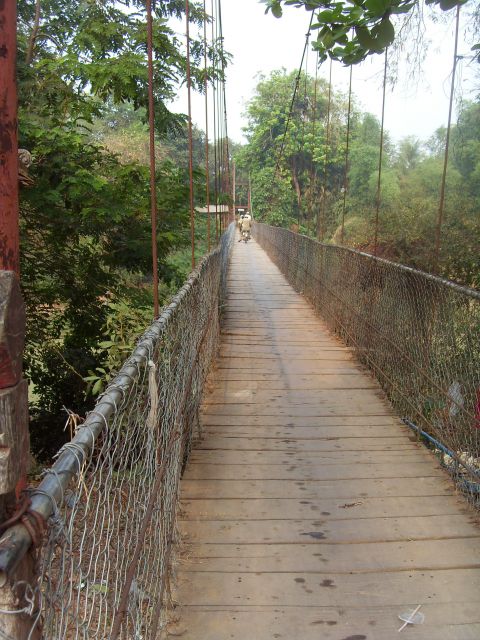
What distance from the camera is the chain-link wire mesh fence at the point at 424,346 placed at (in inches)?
120

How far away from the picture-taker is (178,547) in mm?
2469

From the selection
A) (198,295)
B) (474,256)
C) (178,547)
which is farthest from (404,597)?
(474,256)

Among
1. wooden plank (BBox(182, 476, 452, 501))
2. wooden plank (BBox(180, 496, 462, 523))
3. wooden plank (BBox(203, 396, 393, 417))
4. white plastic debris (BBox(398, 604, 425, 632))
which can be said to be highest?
white plastic debris (BBox(398, 604, 425, 632))

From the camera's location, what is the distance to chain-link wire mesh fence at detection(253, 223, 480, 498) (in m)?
3.05

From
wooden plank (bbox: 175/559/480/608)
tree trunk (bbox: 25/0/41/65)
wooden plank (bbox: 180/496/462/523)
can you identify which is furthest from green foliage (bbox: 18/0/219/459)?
wooden plank (bbox: 175/559/480/608)

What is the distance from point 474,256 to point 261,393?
4.01 m

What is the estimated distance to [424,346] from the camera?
373cm

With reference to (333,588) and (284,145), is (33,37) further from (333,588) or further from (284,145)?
(284,145)

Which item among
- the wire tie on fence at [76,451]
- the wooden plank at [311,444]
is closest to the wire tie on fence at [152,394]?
the wire tie on fence at [76,451]

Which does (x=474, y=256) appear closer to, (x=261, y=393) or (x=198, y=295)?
(x=261, y=393)

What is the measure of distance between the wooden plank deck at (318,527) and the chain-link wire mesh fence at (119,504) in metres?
0.26

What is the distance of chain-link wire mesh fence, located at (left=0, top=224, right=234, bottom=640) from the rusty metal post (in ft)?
0.05

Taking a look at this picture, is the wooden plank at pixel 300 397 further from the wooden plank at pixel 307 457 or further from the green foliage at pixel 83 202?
the green foliage at pixel 83 202

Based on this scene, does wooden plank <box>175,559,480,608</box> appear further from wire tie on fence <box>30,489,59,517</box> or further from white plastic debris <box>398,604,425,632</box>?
wire tie on fence <box>30,489,59,517</box>
